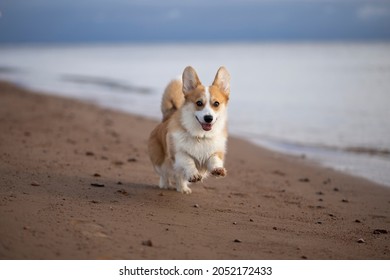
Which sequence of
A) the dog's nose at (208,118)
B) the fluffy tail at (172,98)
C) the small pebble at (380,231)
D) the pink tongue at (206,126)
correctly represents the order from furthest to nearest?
the fluffy tail at (172,98)
the pink tongue at (206,126)
the dog's nose at (208,118)
the small pebble at (380,231)

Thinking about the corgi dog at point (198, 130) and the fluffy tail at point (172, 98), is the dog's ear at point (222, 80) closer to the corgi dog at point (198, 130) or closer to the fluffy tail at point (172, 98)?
the corgi dog at point (198, 130)

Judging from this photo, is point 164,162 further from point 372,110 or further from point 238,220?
point 372,110

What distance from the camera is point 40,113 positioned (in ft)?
33.2

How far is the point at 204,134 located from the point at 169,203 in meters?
0.76

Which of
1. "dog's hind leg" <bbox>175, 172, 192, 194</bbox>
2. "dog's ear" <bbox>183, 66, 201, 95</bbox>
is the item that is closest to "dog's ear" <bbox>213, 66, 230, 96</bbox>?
"dog's ear" <bbox>183, 66, 201, 95</bbox>

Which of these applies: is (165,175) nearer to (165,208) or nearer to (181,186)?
(181,186)

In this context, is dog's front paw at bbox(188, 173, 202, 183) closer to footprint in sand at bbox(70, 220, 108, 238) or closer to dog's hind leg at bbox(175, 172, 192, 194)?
dog's hind leg at bbox(175, 172, 192, 194)

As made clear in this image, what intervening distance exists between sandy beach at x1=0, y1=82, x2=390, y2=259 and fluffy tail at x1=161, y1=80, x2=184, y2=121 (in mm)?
878

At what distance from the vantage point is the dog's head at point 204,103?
4.67 metres

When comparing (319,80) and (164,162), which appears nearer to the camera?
(164,162)

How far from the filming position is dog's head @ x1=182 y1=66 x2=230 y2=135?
4.67 metres

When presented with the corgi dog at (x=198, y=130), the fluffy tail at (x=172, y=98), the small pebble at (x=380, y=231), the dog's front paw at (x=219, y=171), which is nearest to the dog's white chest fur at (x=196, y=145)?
the corgi dog at (x=198, y=130)

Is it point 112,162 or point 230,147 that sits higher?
point 230,147
